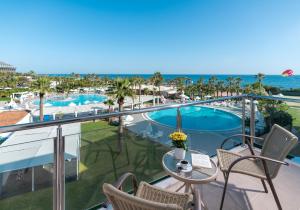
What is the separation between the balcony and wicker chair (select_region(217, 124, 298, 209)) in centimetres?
39

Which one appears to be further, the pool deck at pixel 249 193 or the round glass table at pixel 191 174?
the pool deck at pixel 249 193

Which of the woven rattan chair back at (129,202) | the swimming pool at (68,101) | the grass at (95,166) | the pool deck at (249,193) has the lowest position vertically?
the swimming pool at (68,101)

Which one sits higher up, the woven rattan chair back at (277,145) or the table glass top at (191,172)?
the woven rattan chair back at (277,145)

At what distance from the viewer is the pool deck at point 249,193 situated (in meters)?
2.13

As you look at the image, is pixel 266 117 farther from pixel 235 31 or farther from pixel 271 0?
pixel 235 31

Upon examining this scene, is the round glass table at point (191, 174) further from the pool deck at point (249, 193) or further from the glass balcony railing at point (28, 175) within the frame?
the glass balcony railing at point (28, 175)

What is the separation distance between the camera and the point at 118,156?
2.19 meters

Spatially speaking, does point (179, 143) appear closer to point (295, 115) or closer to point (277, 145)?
point (277, 145)

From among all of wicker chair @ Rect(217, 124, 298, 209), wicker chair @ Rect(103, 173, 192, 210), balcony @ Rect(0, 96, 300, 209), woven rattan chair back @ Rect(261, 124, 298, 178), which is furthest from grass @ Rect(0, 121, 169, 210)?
woven rattan chair back @ Rect(261, 124, 298, 178)

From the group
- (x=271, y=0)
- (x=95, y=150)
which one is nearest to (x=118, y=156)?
(x=95, y=150)

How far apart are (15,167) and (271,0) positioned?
1047 cm

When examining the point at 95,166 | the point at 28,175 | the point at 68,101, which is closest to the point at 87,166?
the point at 95,166

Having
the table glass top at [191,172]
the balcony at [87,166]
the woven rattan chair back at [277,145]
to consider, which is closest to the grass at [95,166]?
the balcony at [87,166]

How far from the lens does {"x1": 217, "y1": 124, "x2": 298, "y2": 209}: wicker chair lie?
1847 millimetres
